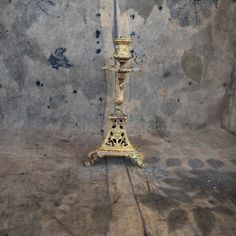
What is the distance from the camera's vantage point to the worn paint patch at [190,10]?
3094 millimetres

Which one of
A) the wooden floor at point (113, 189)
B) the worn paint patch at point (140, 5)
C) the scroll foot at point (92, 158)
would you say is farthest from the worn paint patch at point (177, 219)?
the worn paint patch at point (140, 5)

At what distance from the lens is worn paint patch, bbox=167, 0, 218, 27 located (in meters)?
3.09

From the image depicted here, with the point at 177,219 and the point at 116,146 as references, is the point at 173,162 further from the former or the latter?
the point at 177,219

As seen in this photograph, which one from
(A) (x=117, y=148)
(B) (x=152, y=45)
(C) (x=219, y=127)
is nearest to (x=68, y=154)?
(A) (x=117, y=148)

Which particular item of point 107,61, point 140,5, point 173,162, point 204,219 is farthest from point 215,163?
point 140,5

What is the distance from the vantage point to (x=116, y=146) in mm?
2533

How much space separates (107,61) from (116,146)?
96cm

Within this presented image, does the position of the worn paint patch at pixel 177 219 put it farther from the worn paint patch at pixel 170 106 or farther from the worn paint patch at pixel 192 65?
the worn paint patch at pixel 192 65

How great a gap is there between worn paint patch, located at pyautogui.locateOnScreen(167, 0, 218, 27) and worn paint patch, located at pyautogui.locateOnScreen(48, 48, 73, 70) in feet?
3.49

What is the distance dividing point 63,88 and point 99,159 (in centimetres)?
90

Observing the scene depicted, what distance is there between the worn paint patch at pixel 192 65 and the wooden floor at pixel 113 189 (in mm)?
664

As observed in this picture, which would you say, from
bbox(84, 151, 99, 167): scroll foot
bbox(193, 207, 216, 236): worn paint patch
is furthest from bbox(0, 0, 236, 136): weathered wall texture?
bbox(193, 207, 216, 236): worn paint patch

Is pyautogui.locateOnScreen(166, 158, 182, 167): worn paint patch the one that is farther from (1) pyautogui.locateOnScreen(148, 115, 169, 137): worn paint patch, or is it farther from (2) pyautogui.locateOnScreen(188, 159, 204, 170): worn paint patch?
(1) pyautogui.locateOnScreen(148, 115, 169, 137): worn paint patch

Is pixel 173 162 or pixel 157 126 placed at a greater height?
pixel 157 126
